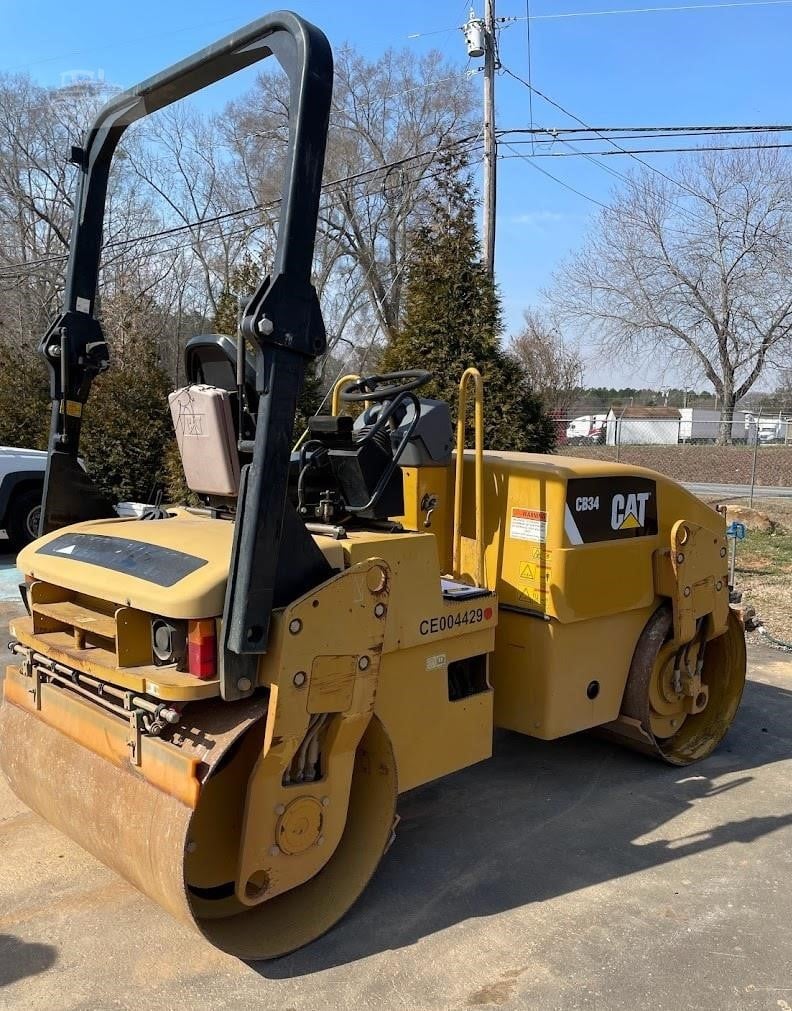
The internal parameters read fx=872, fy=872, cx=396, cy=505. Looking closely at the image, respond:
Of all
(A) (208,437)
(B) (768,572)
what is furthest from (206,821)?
(B) (768,572)

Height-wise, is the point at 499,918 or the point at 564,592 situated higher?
the point at 564,592

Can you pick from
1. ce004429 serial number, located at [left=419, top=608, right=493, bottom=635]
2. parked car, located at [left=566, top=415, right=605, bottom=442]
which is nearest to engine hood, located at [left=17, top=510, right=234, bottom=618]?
ce004429 serial number, located at [left=419, top=608, right=493, bottom=635]

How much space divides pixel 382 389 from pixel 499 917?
7.56 ft

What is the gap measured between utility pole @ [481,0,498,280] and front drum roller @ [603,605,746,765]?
323 inches

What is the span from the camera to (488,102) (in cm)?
1358

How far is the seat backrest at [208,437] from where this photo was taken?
316 centimetres

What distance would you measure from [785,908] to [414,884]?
1.42m

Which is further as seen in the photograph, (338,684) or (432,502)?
(432,502)

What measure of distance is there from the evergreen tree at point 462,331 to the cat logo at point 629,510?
544cm

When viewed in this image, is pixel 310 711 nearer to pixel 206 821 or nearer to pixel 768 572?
pixel 206 821

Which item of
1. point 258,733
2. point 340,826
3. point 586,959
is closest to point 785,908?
point 586,959

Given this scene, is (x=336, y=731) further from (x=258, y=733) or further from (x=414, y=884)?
(x=414, y=884)

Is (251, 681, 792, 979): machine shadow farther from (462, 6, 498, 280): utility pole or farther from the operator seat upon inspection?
(462, 6, 498, 280): utility pole

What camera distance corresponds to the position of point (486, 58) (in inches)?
543
